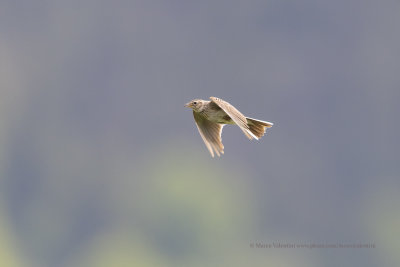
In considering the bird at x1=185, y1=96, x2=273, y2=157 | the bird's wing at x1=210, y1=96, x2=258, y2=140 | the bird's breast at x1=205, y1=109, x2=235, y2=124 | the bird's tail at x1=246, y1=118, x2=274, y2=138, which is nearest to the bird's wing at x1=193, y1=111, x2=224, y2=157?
Result: the bird at x1=185, y1=96, x2=273, y2=157

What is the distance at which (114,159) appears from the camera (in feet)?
517

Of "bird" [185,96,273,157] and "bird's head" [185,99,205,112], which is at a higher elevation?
"bird's head" [185,99,205,112]

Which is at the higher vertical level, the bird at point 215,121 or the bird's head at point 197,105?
the bird's head at point 197,105

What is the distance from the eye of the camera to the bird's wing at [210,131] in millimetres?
13961

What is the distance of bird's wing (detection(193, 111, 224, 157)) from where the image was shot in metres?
14.0

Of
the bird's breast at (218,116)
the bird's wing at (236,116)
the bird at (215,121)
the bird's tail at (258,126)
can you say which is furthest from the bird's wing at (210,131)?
the bird's wing at (236,116)

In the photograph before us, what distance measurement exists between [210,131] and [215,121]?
0.61 m

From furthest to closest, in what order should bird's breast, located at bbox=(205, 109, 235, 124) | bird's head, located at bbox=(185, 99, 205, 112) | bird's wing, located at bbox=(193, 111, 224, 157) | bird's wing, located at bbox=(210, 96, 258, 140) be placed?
bird's wing, located at bbox=(193, 111, 224, 157) < bird's head, located at bbox=(185, 99, 205, 112) < bird's breast, located at bbox=(205, 109, 235, 124) < bird's wing, located at bbox=(210, 96, 258, 140)

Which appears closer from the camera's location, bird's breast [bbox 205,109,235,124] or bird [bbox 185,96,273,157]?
bird [bbox 185,96,273,157]

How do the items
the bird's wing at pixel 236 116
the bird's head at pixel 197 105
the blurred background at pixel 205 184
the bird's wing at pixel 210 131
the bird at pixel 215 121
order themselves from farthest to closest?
the blurred background at pixel 205 184
the bird's wing at pixel 210 131
the bird's head at pixel 197 105
the bird at pixel 215 121
the bird's wing at pixel 236 116

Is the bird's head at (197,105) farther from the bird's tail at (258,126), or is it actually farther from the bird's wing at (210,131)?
the bird's tail at (258,126)

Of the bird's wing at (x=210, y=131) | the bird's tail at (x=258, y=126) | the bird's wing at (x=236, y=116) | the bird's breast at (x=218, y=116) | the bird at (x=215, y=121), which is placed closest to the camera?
the bird's wing at (x=236, y=116)

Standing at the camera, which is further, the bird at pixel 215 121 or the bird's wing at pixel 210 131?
the bird's wing at pixel 210 131

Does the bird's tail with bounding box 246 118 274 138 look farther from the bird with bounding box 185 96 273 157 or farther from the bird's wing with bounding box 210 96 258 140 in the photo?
the bird's wing with bounding box 210 96 258 140
